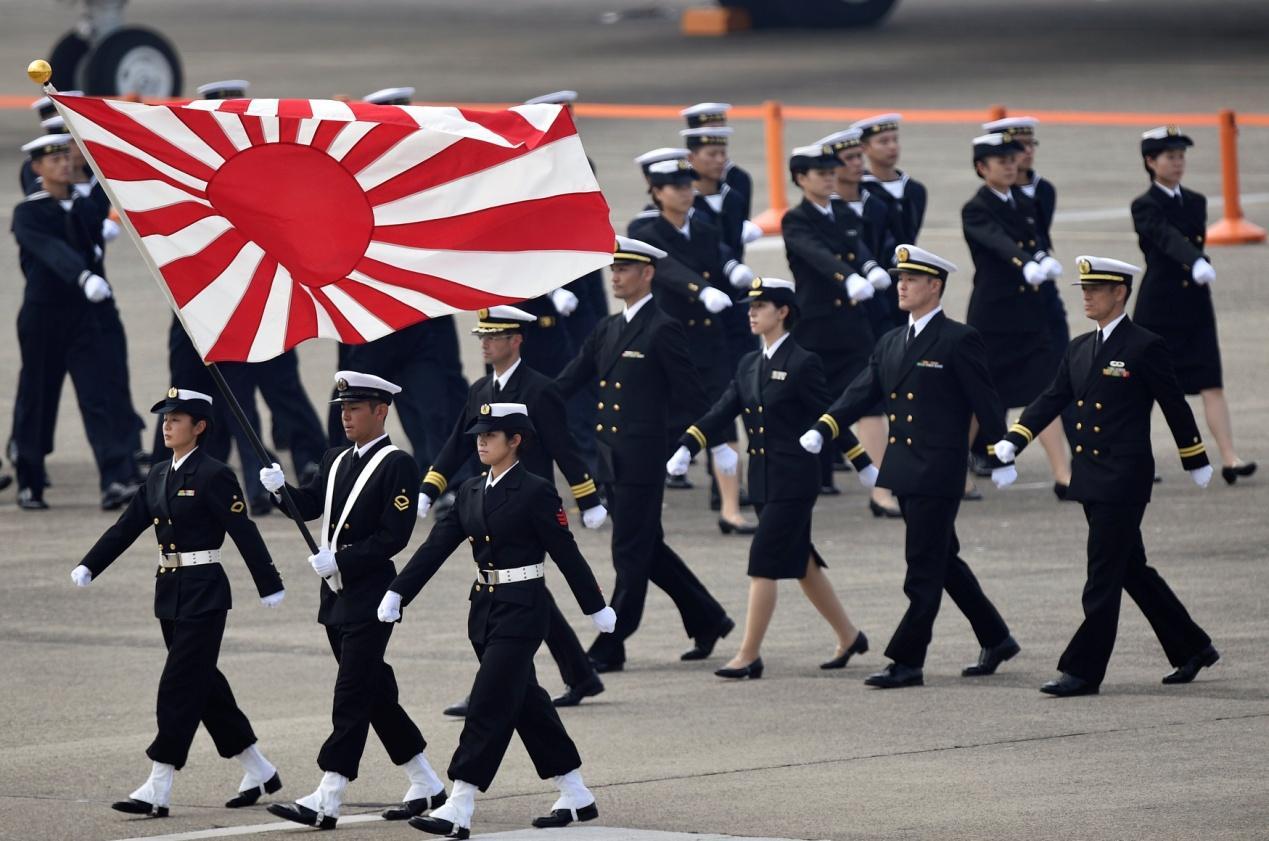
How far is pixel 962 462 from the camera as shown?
11477 mm

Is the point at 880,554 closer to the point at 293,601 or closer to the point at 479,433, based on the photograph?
the point at 293,601

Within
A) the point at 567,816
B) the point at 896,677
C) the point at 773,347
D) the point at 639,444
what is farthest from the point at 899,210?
the point at 567,816

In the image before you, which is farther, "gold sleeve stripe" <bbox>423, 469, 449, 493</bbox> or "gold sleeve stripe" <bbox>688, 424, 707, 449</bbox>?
"gold sleeve stripe" <bbox>688, 424, 707, 449</bbox>

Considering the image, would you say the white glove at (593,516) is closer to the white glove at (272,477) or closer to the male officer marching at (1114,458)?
the male officer marching at (1114,458)

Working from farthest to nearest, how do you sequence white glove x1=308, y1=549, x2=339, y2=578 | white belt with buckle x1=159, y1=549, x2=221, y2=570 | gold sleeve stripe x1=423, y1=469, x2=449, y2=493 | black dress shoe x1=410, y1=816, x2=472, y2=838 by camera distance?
gold sleeve stripe x1=423, y1=469, x2=449, y2=493
white belt with buckle x1=159, y1=549, x2=221, y2=570
white glove x1=308, y1=549, x2=339, y2=578
black dress shoe x1=410, y1=816, x2=472, y2=838

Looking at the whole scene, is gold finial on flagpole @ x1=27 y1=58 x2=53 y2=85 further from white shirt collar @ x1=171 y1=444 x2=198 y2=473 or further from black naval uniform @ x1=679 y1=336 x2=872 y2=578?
black naval uniform @ x1=679 y1=336 x2=872 y2=578

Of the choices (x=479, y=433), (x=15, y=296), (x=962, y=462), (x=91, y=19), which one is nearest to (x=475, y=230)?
(x=479, y=433)

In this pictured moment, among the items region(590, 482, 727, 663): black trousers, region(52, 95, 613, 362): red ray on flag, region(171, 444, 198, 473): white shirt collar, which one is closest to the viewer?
region(52, 95, 613, 362): red ray on flag

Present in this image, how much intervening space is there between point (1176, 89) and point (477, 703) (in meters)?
22.6

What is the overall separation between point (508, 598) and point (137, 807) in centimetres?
145

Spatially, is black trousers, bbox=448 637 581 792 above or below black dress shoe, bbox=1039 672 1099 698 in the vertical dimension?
above

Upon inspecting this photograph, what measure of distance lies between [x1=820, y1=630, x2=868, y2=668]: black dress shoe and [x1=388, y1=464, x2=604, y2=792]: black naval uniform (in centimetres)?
241

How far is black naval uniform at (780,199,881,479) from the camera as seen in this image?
15195mm

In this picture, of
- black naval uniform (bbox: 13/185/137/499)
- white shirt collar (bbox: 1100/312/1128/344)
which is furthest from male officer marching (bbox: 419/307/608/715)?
black naval uniform (bbox: 13/185/137/499)
